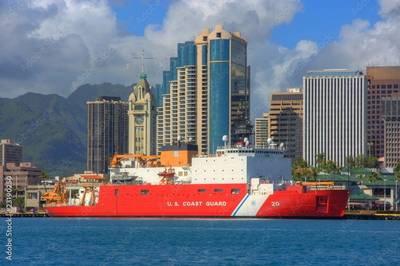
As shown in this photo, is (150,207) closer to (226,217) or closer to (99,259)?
(226,217)

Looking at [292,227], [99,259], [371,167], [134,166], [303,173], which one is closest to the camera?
[99,259]

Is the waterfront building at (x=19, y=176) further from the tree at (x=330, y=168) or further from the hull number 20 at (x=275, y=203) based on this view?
the hull number 20 at (x=275, y=203)

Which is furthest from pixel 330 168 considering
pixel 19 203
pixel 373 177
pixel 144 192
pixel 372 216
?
pixel 144 192

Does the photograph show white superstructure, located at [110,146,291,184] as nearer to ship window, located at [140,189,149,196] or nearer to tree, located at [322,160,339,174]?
ship window, located at [140,189,149,196]

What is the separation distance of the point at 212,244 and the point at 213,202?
34068mm

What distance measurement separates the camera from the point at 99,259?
54.1 metres

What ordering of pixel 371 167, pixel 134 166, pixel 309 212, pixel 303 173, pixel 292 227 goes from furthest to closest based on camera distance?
pixel 371 167 < pixel 303 173 < pixel 134 166 < pixel 309 212 < pixel 292 227

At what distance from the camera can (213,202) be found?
98125 mm

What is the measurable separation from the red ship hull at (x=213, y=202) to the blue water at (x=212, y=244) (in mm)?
3298

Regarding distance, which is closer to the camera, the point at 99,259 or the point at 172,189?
the point at 99,259

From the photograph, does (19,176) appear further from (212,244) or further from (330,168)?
(212,244)

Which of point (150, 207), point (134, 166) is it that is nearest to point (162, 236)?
point (150, 207)


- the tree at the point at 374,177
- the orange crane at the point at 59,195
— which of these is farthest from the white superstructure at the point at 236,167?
the tree at the point at 374,177

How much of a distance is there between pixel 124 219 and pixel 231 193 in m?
13.6
